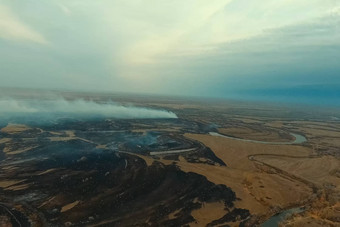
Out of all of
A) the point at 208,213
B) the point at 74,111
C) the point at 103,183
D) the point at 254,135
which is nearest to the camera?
the point at 208,213

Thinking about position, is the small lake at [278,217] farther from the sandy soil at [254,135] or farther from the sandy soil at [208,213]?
the sandy soil at [254,135]

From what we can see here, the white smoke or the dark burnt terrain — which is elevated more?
the white smoke

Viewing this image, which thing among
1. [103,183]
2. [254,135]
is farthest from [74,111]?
[103,183]

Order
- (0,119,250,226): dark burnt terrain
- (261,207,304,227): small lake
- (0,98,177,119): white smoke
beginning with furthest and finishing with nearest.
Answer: (0,98,177,119): white smoke
(261,207,304,227): small lake
(0,119,250,226): dark burnt terrain

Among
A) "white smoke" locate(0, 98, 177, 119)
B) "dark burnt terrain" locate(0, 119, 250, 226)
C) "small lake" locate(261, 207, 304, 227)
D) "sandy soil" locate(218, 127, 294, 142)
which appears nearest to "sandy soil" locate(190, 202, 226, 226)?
"dark burnt terrain" locate(0, 119, 250, 226)

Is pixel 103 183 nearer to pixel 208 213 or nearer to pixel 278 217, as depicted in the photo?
pixel 208 213

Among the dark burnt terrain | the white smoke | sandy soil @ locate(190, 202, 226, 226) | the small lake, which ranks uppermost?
the white smoke

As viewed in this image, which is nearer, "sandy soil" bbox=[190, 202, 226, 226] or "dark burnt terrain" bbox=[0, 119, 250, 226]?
"sandy soil" bbox=[190, 202, 226, 226]

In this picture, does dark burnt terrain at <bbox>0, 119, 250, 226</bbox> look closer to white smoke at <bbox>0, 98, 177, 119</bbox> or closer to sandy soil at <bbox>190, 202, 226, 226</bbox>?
sandy soil at <bbox>190, 202, 226, 226</bbox>

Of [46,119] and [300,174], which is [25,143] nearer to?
[46,119]
